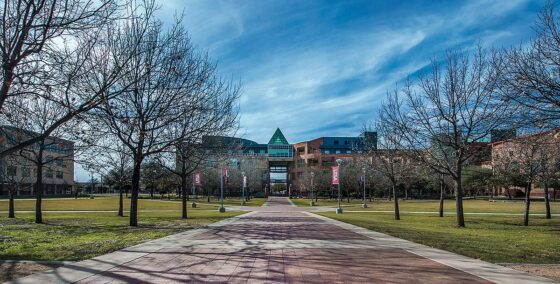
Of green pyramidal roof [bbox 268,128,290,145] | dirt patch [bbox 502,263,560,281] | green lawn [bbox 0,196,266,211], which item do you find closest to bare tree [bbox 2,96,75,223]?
dirt patch [bbox 502,263,560,281]

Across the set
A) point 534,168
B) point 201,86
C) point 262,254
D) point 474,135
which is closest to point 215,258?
point 262,254

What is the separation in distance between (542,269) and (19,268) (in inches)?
421

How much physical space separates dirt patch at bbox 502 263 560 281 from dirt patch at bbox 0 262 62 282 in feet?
31.9

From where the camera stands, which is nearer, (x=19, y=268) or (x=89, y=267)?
(x=19, y=268)

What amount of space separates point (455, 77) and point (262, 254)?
15390 millimetres

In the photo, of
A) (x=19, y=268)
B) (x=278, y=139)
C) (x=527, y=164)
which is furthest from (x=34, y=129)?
(x=278, y=139)

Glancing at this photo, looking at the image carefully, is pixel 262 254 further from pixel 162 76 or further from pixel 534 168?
pixel 534 168

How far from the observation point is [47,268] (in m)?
9.04

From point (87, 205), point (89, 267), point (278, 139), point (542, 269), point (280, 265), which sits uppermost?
point (278, 139)

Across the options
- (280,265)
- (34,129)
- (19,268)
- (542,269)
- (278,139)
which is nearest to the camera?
(19,268)

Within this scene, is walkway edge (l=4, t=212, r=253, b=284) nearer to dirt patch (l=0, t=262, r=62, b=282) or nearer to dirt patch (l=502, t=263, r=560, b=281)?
dirt patch (l=0, t=262, r=62, b=282)

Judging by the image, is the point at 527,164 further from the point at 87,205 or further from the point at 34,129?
the point at 87,205

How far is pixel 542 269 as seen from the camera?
9.53 m

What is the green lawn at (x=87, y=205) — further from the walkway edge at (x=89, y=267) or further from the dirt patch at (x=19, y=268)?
the dirt patch at (x=19, y=268)
